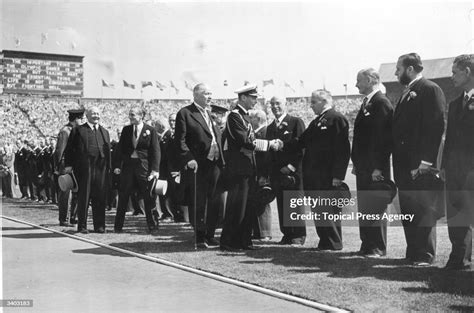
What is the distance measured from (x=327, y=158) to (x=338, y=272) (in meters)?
2.11

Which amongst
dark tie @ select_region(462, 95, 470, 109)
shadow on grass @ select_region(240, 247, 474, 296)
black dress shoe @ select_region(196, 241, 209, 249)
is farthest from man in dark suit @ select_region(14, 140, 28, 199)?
dark tie @ select_region(462, 95, 470, 109)

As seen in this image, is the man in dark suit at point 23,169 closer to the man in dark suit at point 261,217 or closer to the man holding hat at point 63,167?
the man holding hat at point 63,167

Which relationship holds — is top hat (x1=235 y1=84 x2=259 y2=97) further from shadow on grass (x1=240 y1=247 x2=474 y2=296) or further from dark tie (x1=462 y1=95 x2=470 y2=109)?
dark tie (x1=462 y1=95 x2=470 y2=109)

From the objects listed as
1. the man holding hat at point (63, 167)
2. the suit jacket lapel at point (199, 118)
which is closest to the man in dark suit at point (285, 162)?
the suit jacket lapel at point (199, 118)

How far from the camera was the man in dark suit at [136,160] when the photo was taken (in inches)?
411

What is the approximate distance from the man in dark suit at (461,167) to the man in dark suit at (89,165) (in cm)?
626

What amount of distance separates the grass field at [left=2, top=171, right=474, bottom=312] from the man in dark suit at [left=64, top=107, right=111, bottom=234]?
2.03 feet

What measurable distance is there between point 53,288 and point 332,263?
10.4 ft

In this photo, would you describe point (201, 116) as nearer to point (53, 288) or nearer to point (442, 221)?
point (53, 288)

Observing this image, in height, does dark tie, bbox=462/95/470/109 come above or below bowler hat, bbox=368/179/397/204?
above

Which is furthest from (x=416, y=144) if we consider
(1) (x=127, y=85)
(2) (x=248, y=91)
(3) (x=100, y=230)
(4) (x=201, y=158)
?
(1) (x=127, y=85)

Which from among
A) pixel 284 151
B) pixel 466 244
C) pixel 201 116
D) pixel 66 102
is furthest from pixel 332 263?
pixel 66 102

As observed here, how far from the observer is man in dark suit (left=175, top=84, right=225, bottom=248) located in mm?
8500

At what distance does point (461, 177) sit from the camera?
248 inches
